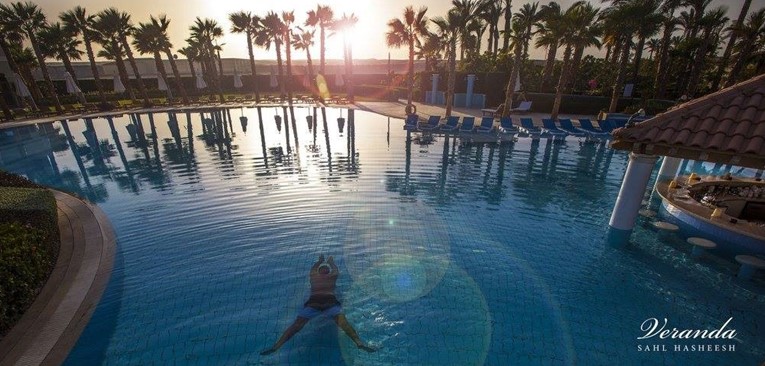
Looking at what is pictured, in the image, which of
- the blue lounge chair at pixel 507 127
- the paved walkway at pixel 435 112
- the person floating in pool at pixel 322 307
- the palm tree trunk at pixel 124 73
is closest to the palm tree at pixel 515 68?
the paved walkway at pixel 435 112

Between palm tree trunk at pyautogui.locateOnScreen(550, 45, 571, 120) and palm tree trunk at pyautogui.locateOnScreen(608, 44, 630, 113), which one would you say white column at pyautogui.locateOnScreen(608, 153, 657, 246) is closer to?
palm tree trunk at pyautogui.locateOnScreen(550, 45, 571, 120)

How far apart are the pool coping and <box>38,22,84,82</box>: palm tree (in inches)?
1301

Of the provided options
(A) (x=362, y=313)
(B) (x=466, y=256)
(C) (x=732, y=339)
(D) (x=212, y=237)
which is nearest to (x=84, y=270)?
(D) (x=212, y=237)

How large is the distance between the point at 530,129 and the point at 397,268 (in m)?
17.1

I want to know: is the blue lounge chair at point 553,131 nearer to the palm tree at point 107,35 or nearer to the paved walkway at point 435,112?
the paved walkway at point 435,112

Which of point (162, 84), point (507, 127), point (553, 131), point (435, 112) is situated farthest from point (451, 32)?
point (162, 84)

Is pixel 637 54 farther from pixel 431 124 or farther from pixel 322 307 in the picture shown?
pixel 322 307

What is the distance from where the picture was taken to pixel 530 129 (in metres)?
21.4

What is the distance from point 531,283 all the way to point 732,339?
3084 mm

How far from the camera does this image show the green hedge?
5.28 metres

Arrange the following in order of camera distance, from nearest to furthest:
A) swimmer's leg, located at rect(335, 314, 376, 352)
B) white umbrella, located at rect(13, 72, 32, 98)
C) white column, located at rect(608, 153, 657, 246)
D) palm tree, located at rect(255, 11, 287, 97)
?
1. swimmer's leg, located at rect(335, 314, 376, 352)
2. white column, located at rect(608, 153, 657, 246)
3. white umbrella, located at rect(13, 72, 32, 98)
4. palm tree, located at rect(255, 11, 287, 97)

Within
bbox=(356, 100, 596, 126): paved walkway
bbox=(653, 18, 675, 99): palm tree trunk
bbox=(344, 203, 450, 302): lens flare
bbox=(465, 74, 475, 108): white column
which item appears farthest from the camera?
bbox=(465, 74, 475, 108): white column

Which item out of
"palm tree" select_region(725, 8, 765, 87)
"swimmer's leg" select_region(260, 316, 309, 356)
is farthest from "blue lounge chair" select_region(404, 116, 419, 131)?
"palm tree" select_region(725, 8, 765, 87)

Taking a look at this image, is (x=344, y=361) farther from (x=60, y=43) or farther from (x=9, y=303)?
(x=60, y=43)
